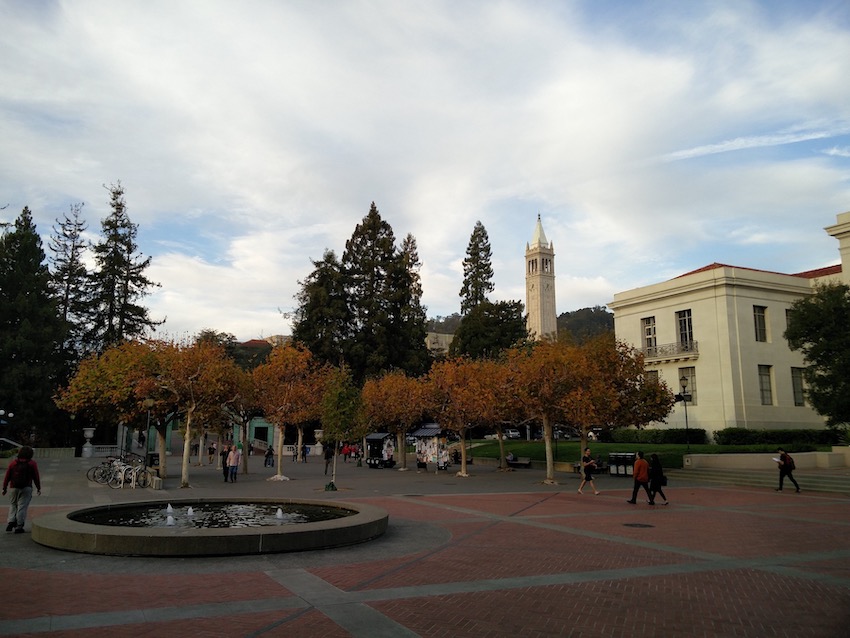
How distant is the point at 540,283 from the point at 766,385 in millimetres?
80102

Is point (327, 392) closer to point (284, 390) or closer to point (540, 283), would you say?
point (284, 390)

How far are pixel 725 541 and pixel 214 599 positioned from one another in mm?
10111

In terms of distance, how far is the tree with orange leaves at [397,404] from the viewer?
38.6 meters

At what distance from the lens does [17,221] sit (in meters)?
52.1

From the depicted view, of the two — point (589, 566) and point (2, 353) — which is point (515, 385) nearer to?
point (589, 566)

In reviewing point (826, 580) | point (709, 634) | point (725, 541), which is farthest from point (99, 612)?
point (725, 541)

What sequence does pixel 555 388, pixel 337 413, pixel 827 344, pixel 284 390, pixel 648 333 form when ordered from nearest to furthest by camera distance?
1. pixel 337 413
2. pixel 555 388
3. pixel 827 344
4. pixel 284 390
5. pixel 648 333

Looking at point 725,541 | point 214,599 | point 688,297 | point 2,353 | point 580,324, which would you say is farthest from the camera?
point 580,324

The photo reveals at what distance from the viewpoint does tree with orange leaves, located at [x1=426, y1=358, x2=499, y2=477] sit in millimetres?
32375

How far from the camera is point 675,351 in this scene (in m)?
49.2

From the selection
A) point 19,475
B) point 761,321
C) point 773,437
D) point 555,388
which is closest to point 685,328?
point 761,321

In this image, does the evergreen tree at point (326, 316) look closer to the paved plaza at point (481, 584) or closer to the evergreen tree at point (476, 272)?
the evergreen tree at point (476, 272)

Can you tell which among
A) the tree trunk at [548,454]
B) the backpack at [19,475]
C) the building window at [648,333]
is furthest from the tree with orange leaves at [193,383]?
the building window at [648,333]

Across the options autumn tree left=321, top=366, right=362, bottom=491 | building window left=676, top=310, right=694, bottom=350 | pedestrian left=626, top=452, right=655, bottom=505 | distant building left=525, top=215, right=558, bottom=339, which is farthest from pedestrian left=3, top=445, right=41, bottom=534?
distant building left=525, top=215, right=558, bottom=339
